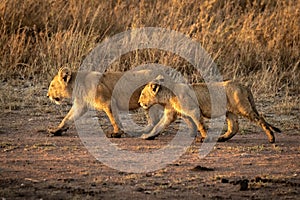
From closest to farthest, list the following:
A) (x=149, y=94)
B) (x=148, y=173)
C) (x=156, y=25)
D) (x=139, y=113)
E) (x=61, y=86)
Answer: (x=148, y=173) < (x=149, y=94) < (x=61, y=86) < (x=139, y=113) < (x=156, y=25)

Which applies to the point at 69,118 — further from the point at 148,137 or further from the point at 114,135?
the point at 148,137

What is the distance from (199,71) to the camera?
12391 millimetres

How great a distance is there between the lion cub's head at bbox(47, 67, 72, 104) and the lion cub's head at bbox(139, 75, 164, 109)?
0.92 m

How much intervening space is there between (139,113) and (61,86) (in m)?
1.54

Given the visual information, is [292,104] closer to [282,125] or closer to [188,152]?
[282,125]

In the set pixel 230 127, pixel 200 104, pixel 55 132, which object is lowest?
pixel 55 132

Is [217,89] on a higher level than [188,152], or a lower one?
higher

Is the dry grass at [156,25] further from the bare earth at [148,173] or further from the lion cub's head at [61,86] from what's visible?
the bare earth at [148,173]

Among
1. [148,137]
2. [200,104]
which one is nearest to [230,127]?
[200,104]

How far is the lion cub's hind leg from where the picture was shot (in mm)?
8977

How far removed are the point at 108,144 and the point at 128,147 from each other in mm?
263

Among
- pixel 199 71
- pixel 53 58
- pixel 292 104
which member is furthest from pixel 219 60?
pixel 53 58

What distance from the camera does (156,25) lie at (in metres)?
13.4

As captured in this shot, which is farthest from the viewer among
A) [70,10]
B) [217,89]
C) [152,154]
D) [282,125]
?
[70,10]
